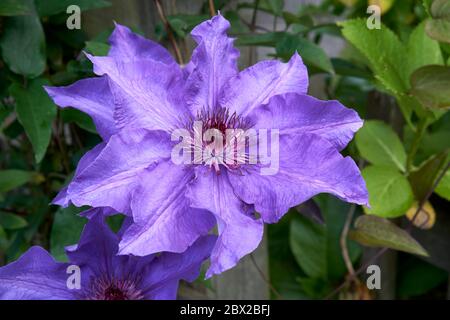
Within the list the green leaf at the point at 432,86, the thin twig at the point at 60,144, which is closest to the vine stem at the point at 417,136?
the green leaf at the point at 432,86

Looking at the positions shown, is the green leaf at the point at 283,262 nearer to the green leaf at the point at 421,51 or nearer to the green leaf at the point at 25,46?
the green leaf at the point at 421,51

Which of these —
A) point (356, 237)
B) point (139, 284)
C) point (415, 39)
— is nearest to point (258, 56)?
point (415, 39)

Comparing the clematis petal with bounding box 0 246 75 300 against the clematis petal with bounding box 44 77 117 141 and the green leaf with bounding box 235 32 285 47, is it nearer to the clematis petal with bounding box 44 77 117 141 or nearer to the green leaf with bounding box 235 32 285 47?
the clematis petal with bounding box 44 77 117 141

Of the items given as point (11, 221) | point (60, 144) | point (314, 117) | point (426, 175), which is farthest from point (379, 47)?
point (11, 221)

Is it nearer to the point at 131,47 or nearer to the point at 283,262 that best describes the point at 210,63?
the point at 131,47

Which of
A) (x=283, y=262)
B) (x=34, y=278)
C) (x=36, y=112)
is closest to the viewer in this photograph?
(x=34, y=278)

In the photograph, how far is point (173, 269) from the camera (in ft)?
2.13

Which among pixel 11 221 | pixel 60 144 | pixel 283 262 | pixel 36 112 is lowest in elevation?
pixel 283 262

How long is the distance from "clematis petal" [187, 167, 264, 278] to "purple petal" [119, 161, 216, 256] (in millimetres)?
13

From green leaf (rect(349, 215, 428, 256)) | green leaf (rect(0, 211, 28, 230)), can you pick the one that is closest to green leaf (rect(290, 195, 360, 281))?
green leaf (rect(349, 215, 428, 256))

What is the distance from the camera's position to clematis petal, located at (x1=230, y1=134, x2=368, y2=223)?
517 millimetres

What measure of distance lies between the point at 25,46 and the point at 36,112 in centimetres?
10

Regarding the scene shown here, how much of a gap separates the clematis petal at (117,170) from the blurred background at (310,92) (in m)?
0.20

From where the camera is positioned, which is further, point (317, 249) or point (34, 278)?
point (317, 249)
